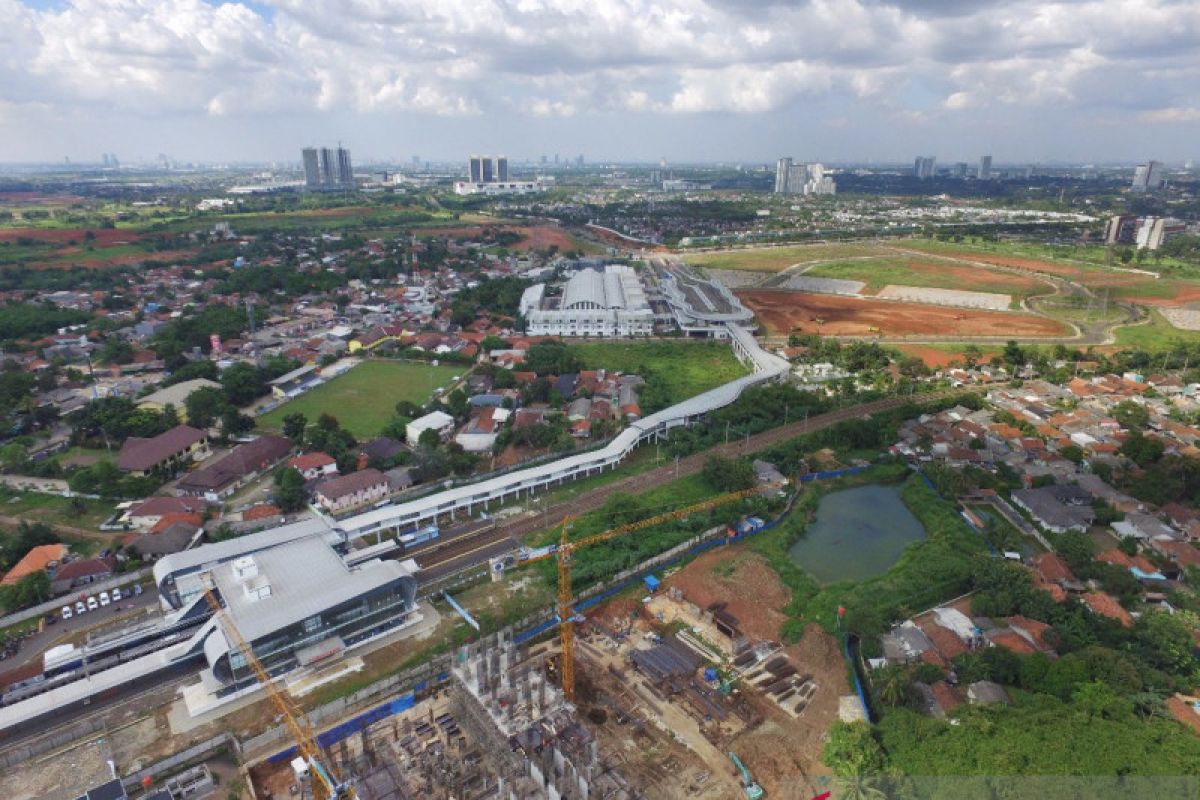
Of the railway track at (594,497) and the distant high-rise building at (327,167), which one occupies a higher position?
the distant high-rise building at (327,167)

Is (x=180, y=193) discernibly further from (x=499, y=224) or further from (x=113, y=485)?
(x=113, y=485)

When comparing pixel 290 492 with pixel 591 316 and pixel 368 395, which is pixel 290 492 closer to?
pixel 368 395

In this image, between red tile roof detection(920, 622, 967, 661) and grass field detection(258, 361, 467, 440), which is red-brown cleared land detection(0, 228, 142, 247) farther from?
red tile roof detection(920, 622, 967, 661)

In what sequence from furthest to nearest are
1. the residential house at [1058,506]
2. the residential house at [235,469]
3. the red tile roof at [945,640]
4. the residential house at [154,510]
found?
the residential house at [235,469] → the residential house at [154,510] → the residential house at [1058,506] → the red tile roof at [945,640]

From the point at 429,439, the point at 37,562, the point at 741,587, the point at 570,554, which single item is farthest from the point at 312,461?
the point at 741,587

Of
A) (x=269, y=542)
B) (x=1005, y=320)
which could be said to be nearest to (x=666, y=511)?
(x=269, y=542)

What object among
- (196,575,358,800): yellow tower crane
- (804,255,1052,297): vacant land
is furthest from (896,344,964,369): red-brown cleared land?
(196,575,358,800): yellow tower crane

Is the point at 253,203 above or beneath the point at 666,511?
above

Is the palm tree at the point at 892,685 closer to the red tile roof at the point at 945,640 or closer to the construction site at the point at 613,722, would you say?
the construction site at the point at 613,722

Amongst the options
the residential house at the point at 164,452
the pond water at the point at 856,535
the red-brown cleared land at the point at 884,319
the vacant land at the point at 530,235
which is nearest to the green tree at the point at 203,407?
the residential house at the point at 164,452
